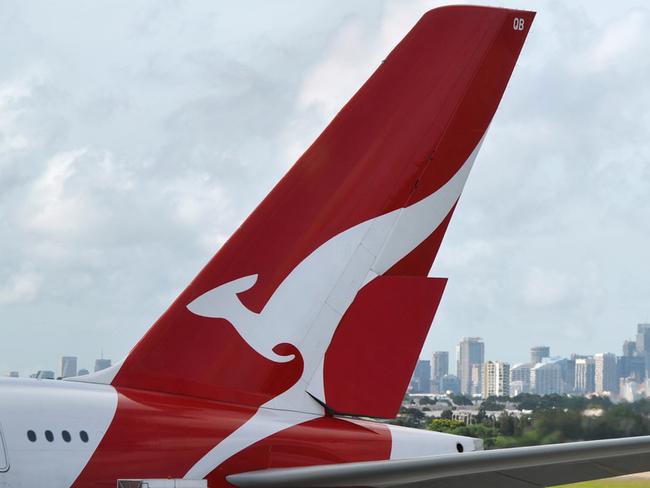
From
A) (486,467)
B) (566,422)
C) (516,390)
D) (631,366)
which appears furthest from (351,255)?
(631,366)

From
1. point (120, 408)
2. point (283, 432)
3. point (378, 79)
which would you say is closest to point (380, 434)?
point (283, 432)

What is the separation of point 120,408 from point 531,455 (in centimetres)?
254

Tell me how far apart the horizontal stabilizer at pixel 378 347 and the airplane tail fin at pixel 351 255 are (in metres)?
0.01

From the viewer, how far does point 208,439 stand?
23.8 ft

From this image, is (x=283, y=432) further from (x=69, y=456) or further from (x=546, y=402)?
(x=546, y=402)

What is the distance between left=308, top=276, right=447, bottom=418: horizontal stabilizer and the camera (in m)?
8.22

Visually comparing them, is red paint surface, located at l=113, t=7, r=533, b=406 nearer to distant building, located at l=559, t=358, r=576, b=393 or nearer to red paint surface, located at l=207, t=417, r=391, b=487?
red paint surface, located at l=207, t=417, r=391, b=487

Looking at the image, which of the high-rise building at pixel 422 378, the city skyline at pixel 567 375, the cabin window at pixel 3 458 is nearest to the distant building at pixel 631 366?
the city skyline at pixel 567 375

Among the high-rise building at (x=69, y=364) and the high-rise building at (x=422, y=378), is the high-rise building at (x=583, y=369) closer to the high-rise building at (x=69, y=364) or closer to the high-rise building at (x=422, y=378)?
the high-rise building at (x=422, y=378)

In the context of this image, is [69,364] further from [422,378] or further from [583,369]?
[422,378]

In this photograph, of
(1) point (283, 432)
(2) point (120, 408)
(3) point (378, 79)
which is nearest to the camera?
(2) point (120, 408)

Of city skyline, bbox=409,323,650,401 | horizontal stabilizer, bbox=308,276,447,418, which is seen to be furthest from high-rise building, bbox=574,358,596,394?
horizontal stabilizer, bbox=308,276,447,418

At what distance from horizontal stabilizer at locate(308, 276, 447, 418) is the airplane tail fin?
0.01 meters

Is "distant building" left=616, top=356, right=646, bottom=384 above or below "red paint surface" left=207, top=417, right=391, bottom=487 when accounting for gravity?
above
